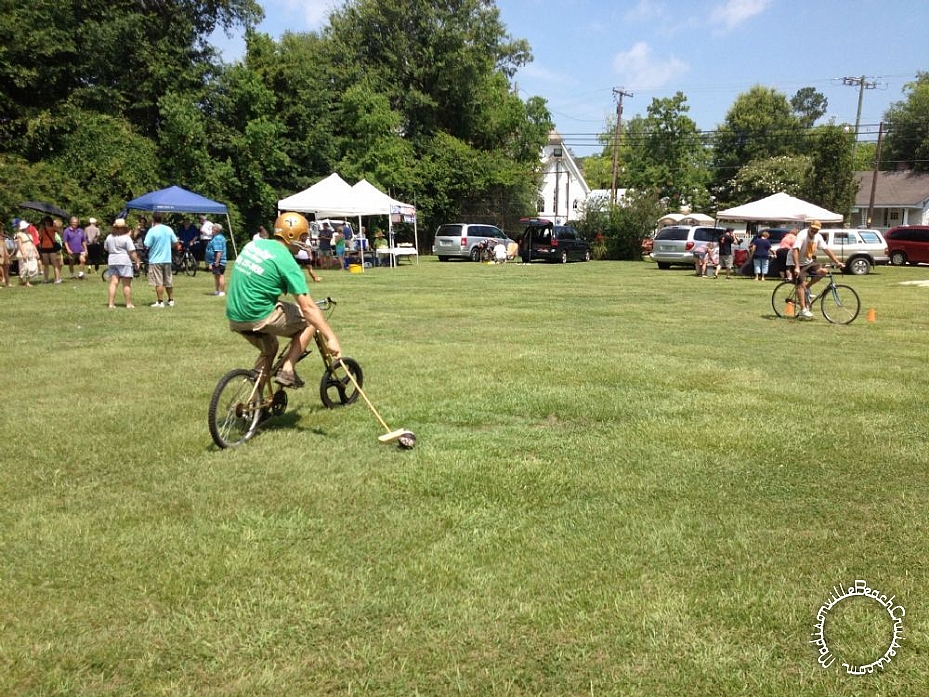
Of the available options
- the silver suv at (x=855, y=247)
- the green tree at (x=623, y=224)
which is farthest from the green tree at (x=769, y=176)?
the silver suv at (x=855, y=247)

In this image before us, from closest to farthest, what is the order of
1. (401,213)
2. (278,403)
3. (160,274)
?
(278,403) → (160,274) → (401,213)

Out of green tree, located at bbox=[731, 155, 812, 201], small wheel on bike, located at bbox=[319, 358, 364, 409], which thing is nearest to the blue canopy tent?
small wheel on bike, located at bbox=[319, 358, 364, 409]

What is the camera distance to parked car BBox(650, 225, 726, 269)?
27656 mm

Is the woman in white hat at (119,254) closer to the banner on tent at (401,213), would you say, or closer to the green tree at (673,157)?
the banner on tent at (401,213)

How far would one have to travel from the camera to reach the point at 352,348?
959 cm

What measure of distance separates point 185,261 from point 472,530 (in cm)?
2090

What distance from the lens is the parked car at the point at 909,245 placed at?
31375 mm

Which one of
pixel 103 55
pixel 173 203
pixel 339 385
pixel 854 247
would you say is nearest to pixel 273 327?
pixel 339 385

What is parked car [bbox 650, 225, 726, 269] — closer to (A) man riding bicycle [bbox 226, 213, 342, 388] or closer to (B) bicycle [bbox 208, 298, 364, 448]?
(B) bicycle [bbox 208, 298, 364, 448]

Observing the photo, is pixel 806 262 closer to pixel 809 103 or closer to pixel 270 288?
pixel 270 288

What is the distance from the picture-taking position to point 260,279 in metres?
5.43

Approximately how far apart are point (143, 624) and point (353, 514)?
1368 mm

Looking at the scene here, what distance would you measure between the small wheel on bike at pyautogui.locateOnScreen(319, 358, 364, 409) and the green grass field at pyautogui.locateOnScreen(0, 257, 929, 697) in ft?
0.57

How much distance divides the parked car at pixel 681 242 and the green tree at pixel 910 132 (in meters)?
47.3
